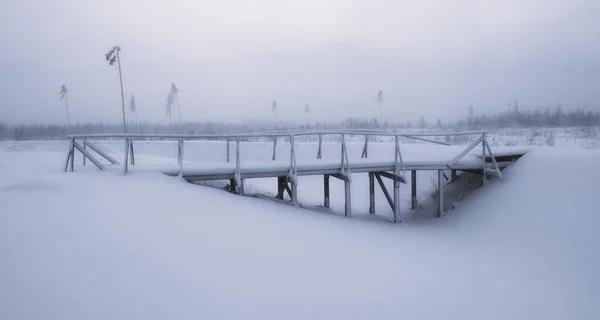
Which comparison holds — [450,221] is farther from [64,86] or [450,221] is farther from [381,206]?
[64,86]

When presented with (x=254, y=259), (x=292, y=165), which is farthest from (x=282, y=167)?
(x=254, y=259)

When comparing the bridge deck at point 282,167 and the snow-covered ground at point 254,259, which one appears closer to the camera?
the snow-covered ground at point 254,259

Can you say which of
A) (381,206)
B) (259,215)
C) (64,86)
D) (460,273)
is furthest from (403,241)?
(64,86)

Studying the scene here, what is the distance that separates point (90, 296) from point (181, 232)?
6.63ft

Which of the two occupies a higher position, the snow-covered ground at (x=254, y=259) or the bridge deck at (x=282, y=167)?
the bridge deck at (x=282, y=167)

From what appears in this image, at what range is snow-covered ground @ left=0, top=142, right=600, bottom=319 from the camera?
4.18 m

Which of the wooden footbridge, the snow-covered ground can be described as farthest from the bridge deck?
the snow-covered ground

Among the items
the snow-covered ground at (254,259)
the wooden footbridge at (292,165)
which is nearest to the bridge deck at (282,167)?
the wooden footbridge at (292,165)

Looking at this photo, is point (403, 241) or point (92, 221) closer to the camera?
point (92, 221)

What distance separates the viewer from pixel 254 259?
5.59 metres

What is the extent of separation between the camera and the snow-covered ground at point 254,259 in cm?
418

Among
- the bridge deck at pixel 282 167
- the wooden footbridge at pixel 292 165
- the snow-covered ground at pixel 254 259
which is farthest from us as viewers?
the bridge deck at pixel 282 167

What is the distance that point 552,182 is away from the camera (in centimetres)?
1081

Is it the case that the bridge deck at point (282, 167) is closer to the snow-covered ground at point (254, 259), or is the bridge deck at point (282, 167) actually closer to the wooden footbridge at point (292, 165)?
the wooden footbridge at point (292, 165)
